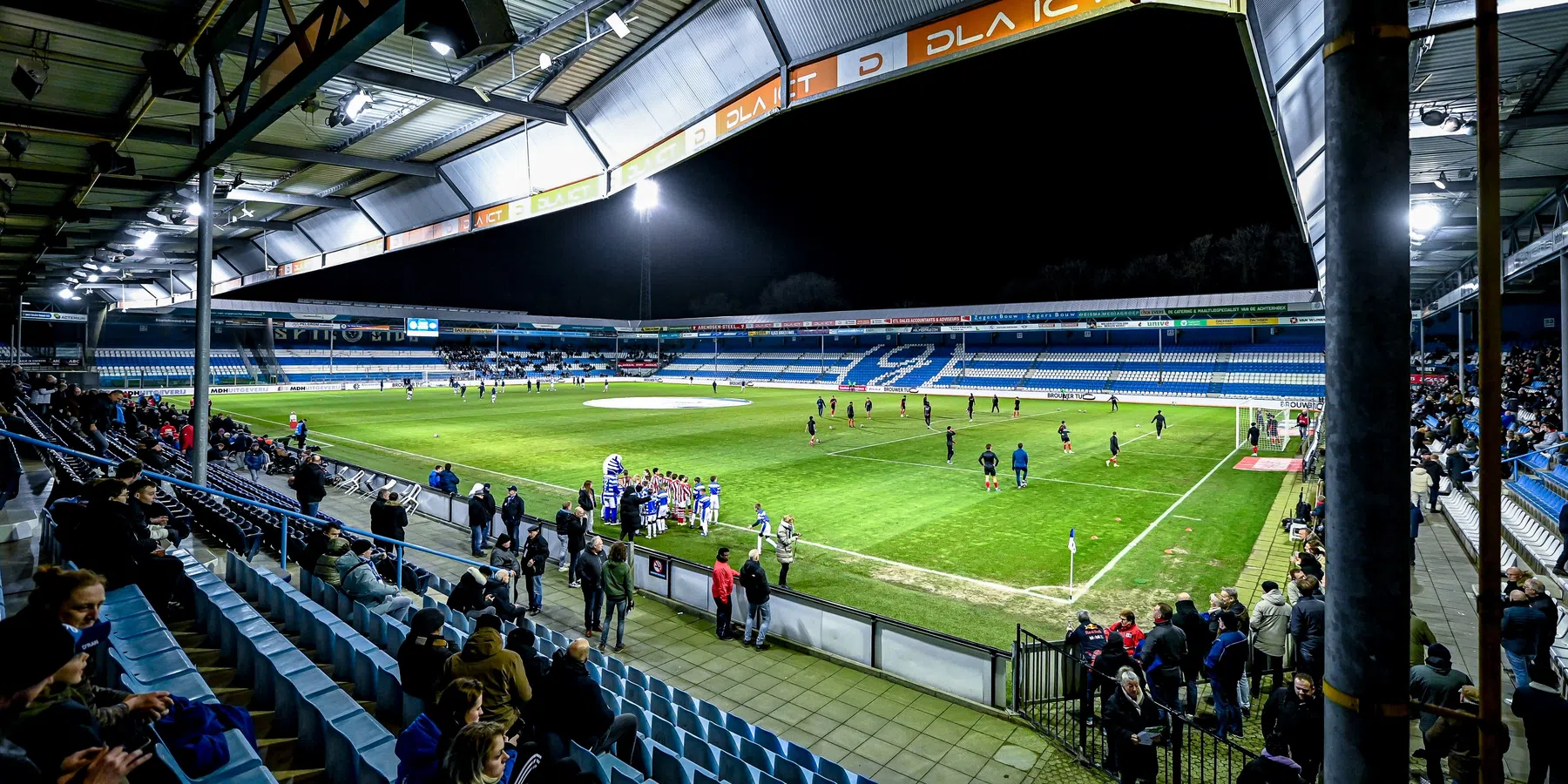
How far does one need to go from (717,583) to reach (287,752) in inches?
232

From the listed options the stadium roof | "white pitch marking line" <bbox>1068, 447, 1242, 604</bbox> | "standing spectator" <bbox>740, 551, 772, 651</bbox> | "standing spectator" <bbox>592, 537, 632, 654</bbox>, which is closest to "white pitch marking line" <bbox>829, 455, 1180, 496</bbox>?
"white pitch marking line" <bbox>1068, 447, 1242, 604</bbox>

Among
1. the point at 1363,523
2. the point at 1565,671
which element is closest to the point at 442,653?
the point at 1363,523

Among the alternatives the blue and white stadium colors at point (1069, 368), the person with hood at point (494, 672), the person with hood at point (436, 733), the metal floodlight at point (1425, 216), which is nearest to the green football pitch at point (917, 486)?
the person with hood at point (494, 672)

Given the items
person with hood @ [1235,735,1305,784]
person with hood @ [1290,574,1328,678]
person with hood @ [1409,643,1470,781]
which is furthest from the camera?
person with hood @ [1290,574,1328,678]

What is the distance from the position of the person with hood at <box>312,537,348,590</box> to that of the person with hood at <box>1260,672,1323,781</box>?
9103 millimetres

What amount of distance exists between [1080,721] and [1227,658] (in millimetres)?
1623

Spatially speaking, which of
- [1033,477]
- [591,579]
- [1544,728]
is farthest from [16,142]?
[1033,477]

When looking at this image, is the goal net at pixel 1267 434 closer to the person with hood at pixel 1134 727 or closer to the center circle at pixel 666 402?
the person with hood at pixel 1134 727

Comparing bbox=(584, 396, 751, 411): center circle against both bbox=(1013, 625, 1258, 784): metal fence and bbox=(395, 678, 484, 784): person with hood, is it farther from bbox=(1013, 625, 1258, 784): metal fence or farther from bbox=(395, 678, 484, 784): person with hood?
bbox=(395, 678, 484, 784): person with hood

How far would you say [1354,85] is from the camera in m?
2.12

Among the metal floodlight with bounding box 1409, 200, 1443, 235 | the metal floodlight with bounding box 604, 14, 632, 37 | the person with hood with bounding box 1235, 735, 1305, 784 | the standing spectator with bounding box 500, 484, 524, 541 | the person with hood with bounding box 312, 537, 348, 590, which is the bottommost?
the person with hood with bounding box 1235, 735, 1305, 784

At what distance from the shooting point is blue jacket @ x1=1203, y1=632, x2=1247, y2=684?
7.34 m

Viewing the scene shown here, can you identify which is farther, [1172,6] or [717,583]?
[717,583]

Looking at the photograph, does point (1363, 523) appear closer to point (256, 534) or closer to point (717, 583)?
point (717, 583)
